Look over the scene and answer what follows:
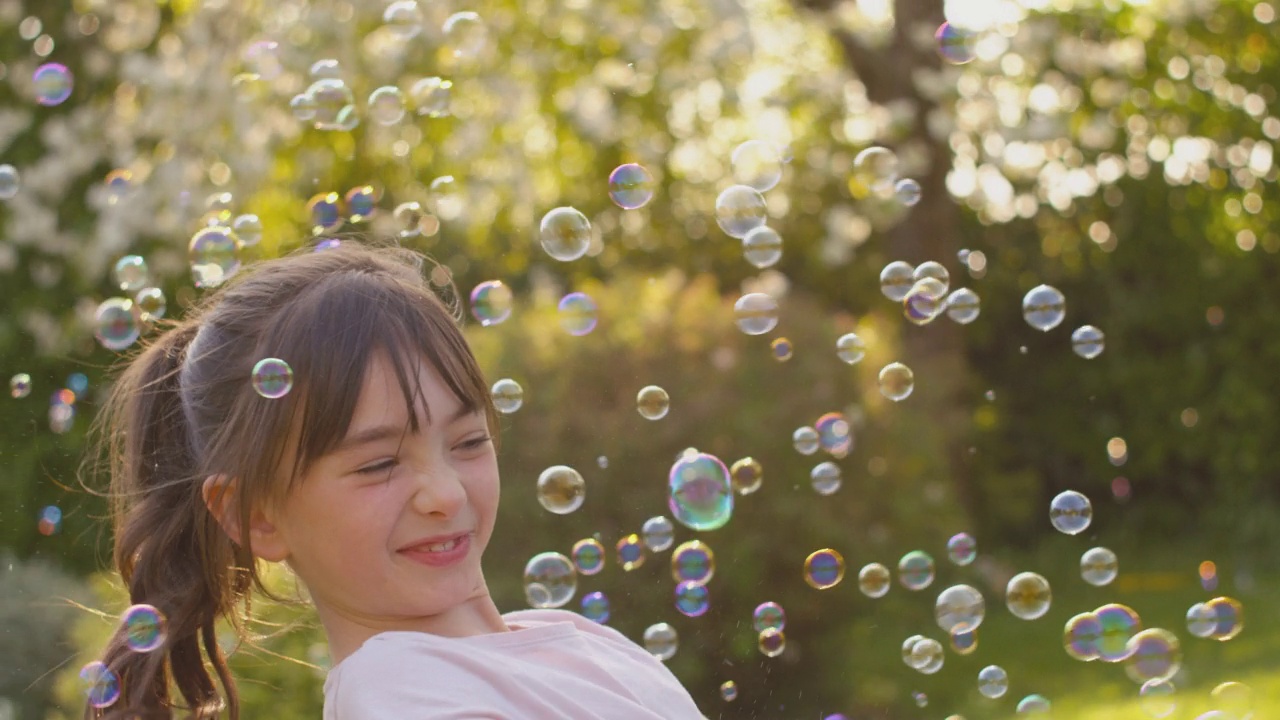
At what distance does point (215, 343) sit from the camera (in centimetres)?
197

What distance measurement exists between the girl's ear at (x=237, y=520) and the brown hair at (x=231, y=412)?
0.6 inches

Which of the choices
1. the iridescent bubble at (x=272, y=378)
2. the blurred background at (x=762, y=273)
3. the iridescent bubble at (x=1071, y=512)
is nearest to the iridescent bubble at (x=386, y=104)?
the blurred background at (x=762, y=273)

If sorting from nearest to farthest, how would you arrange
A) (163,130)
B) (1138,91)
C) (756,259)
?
(756,259) < (163,130) < (1138,91)

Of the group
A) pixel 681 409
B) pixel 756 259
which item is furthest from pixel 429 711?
pixel 681 409

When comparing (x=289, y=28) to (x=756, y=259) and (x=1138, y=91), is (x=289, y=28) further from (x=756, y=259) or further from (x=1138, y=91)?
(x=1138, y=91)

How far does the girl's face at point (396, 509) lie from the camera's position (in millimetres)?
1767

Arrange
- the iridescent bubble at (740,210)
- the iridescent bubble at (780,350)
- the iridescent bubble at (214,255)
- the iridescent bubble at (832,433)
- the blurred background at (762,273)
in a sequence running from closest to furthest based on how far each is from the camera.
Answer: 1. the iridescent bubble at (214,255)
2. the iridescent bubble at (740,210)
3. the iridescent bubble at (832,433)
4. the blurred background at (762,273)
5. the iridescent bubble at (780,350)

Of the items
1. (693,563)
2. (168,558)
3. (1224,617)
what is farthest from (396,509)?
(1224,617)

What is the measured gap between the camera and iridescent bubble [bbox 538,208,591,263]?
313 centimetres

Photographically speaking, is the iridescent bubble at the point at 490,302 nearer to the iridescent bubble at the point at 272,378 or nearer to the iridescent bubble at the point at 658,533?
the iridescent bubble at the point at 658,533

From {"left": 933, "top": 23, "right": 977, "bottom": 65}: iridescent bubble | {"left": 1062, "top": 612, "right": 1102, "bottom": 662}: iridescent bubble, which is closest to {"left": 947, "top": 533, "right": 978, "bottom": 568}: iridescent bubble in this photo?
{"left": 1062, "top": 612, "right": 1102, "bottom": 662}: iridescent bubble

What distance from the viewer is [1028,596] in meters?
3.12

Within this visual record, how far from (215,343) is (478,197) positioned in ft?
17.5

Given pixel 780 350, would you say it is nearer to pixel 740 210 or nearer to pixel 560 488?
pixel 740 210
